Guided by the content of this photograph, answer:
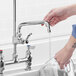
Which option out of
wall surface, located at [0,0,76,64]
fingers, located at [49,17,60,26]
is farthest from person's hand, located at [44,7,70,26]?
wall surface, located at [0,0,76,64]

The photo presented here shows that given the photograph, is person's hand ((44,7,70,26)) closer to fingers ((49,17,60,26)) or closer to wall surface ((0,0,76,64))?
fingers ((49,17,60,26))

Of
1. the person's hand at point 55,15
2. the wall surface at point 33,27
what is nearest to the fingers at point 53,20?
the person's hand at point 55,15

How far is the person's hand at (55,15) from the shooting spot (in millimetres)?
1425

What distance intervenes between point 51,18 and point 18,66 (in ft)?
1.07

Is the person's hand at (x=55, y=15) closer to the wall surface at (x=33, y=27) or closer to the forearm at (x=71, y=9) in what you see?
the forearm at (x=71, y=9)

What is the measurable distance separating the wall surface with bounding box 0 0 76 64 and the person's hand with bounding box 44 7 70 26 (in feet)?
0.90

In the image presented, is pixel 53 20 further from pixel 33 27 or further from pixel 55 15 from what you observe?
pixel 33 27

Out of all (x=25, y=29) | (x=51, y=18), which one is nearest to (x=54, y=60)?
(x=51, y=18)

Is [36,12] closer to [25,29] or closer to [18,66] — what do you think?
[25,29]

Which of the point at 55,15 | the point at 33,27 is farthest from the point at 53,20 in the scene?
the point at 33,27

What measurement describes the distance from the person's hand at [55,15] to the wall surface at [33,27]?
28cm

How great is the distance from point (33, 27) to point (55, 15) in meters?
0.35

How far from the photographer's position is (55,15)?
1450 millimetres

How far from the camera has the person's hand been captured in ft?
4.67
